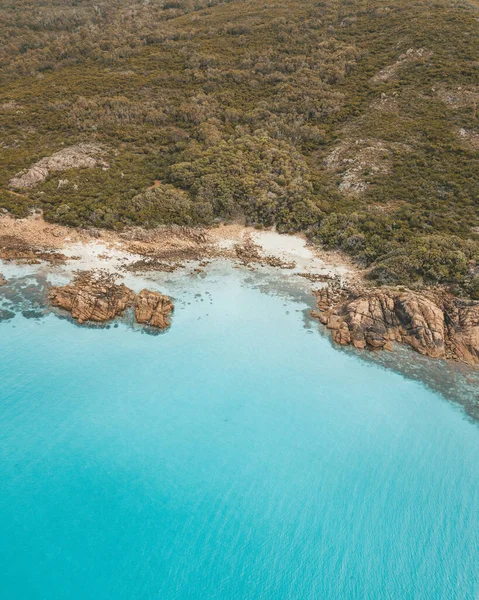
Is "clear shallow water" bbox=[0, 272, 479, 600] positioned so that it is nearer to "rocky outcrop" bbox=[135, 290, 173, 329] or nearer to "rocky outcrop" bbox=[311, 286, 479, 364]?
"rocky outcrop" bbox=[135, 290, 173, 329]

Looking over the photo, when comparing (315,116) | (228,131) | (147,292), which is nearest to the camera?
(147,292)

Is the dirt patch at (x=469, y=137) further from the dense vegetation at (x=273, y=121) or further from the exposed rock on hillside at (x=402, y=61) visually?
the exposed rock on hillside at (x=402, y=61)

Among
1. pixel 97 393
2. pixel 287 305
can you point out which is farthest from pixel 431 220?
pixel 97 393

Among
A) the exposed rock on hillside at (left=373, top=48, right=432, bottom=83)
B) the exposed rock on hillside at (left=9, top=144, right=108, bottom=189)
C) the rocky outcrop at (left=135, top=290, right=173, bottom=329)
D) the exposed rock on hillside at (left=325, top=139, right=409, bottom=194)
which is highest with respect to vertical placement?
the exposed rock on hillside at (left=373, top=48, right=432, bottom=83)

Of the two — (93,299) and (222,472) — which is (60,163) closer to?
(93,299)

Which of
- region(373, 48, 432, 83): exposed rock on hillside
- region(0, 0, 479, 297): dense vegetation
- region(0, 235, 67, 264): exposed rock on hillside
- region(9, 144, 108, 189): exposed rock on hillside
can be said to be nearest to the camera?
region(0, 235, 67, 264): exposed rock on hillside

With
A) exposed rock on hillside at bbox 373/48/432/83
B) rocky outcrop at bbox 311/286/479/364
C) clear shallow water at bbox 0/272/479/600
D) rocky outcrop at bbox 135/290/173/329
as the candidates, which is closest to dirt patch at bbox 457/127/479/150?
exposed rock on hillside at bbox 373/48/432/83

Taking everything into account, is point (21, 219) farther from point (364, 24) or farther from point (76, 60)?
point (364, 24)

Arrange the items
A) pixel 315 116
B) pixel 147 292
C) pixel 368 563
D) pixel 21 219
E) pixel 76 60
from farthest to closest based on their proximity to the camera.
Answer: pixel 76 60, pixel 315 116, pixel 21 219, pixel 147 292, pixel 368 563
